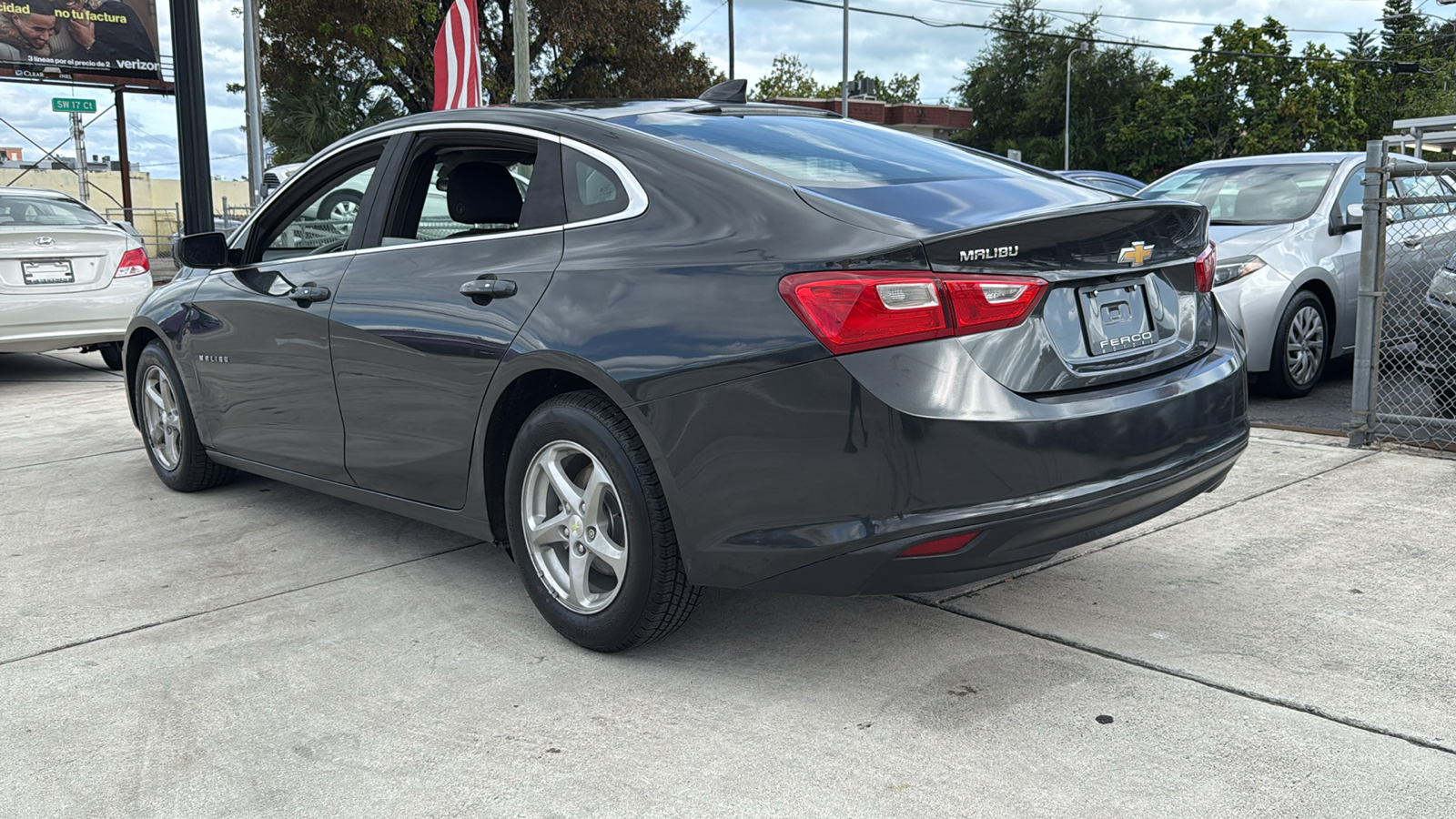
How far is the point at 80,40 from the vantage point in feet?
116

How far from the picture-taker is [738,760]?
2.81 meters

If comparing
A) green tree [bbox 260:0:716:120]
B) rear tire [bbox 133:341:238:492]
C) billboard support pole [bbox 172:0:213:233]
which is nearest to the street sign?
green tree [bbox 260:0:716:120]

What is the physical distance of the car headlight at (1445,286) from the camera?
6.07m

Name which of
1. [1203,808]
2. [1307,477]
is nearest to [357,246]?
[1203,808]

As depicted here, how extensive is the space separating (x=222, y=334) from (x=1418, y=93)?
226ft

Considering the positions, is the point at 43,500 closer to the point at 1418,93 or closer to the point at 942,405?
the point at 942,405

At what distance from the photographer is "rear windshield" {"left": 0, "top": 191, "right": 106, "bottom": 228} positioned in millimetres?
9312

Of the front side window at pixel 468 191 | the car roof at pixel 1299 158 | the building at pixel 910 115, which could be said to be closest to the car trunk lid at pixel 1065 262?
the front side window at pixel 468 191

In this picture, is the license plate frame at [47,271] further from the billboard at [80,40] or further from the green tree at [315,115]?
the billboard at [80,40]

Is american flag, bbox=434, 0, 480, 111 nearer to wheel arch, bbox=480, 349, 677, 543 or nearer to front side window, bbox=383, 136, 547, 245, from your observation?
front side window, bbox=383, 136, 547, 245

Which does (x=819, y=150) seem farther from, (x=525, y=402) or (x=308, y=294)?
(x=308, y=294)

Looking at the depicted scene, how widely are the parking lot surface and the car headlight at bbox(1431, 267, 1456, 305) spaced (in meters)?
1.72

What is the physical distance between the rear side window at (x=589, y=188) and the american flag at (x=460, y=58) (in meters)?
6.72

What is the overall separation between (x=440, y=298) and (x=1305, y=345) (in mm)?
5928
